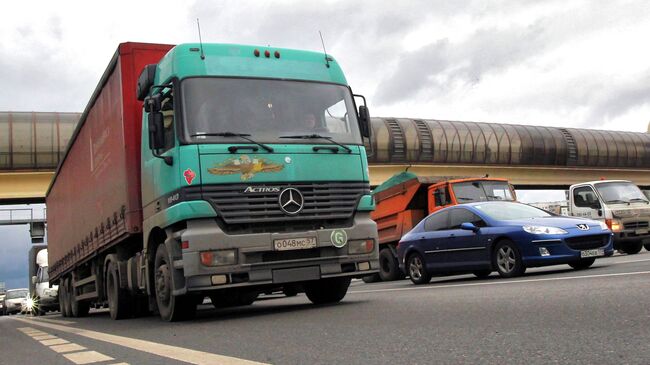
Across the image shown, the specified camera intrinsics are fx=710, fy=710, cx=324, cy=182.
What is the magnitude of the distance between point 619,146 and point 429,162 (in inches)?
669

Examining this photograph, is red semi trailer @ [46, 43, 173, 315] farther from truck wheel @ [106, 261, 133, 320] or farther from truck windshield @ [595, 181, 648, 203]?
truck windshield @ [595, 181, 648, 203]

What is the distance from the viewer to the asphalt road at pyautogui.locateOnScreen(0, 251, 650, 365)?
4258 mm

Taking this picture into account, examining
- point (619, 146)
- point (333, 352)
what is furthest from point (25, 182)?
point (619, 146)

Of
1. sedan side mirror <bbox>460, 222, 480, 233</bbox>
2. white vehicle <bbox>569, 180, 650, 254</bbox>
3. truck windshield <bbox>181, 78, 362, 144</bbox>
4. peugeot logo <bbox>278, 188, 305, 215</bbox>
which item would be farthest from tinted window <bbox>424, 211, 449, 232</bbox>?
white vehicle <bbox>569, 180, 650, 254</bbox>

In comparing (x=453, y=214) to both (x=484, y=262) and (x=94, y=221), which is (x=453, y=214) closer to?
(x=484, y=262)

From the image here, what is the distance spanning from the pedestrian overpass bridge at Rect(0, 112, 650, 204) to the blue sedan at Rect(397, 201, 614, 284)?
2230 centimetres

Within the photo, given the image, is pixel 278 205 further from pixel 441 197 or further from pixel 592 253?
pixel 441 197

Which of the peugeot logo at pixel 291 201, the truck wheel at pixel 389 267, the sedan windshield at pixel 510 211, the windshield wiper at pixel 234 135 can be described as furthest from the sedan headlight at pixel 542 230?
the truck wheel at pixel 389 267

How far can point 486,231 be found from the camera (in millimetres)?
11797

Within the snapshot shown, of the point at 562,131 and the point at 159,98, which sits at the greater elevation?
the point at 562,131

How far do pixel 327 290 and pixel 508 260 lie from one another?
10.5 feet

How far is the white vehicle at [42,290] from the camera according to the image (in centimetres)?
2762

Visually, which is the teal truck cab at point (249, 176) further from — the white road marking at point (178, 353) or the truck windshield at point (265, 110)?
the white road marking at point (178, 353)

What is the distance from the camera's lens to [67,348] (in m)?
7.16
